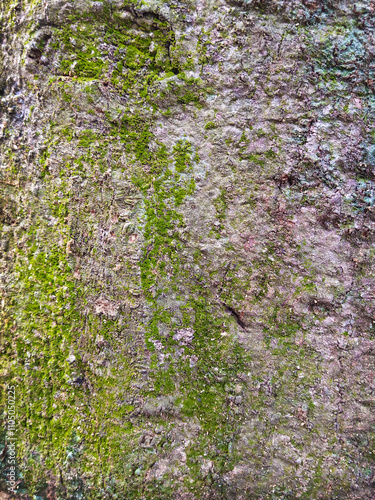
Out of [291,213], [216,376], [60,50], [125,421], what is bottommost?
[125,421]

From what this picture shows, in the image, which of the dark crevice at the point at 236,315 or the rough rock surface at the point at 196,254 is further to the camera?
the dark crevice at the point at 236,315

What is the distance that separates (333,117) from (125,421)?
297 centimetres

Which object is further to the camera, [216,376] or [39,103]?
[39,103]

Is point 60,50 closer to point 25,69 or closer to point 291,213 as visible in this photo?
point 25,69

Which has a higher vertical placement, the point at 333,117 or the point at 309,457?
the point at 333,117

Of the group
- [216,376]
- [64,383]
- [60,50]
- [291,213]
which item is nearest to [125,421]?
[64,383]

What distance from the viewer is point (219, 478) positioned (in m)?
2.38

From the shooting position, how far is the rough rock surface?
7.88 ft

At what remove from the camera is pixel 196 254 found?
255cm

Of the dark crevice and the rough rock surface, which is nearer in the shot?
the rough rock surface

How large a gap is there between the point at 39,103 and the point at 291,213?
2368 mm

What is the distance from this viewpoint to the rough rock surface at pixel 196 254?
94.5 inches

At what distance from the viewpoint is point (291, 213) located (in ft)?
8.19

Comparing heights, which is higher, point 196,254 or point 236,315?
point 196,254
